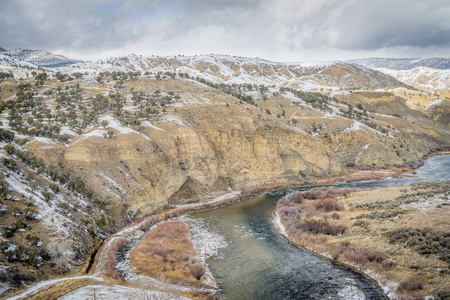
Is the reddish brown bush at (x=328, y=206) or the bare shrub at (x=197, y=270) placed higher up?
the bare shrub at (x=197, y=270)

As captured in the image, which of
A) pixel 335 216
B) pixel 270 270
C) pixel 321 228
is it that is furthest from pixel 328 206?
pixel 270 270

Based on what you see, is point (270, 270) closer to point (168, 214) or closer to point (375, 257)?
point (375, 257)

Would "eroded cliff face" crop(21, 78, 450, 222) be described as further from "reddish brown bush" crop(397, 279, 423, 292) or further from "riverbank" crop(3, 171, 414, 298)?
"reddish brown bush" crop(397, 279, 423, 292)

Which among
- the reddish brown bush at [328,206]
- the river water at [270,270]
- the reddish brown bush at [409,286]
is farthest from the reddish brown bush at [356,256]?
the reddish brown bush at [328,206]

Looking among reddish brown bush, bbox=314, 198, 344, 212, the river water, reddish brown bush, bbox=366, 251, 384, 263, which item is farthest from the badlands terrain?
reddish brown bush, bbox=314, 198, 344, 212

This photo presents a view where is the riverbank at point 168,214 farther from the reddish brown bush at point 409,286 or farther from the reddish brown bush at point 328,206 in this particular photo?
the reddish brown bush at point 409,286
